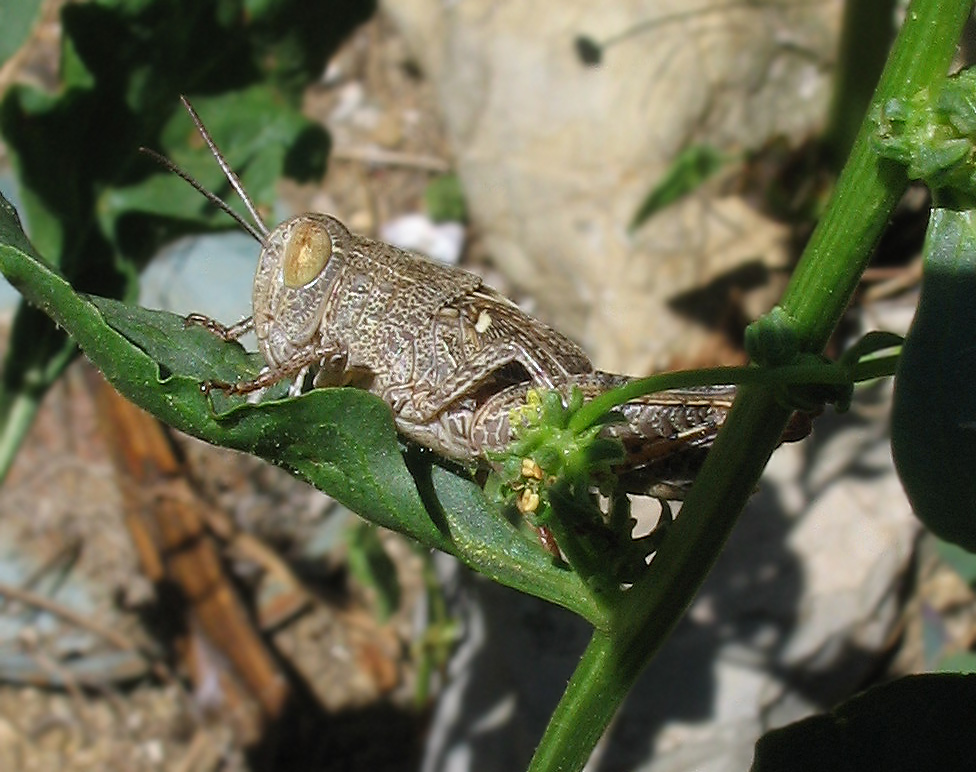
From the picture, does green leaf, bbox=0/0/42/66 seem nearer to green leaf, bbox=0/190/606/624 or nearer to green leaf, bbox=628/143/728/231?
green leaf, bbox=0/190/606/624

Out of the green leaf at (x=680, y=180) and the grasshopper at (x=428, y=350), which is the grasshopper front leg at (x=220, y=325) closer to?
the grasshopper at (x=428, y=350)

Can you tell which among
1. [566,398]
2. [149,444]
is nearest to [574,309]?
[149,444]

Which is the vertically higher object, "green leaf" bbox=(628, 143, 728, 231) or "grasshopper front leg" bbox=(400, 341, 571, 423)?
"green leaf" bbox=(628, 143, 728, 231)

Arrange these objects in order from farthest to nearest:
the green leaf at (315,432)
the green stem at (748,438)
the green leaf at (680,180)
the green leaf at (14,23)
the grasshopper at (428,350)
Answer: the green leaf at (680,180) < the green leaf at (14,23) < the grasshopper at (428,350) < the green leaf at (315,432) < the green stem at (748,438)

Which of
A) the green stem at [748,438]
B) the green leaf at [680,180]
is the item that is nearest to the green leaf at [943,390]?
the green stem at [748,438]

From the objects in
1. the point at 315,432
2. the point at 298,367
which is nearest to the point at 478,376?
the point at 298,367

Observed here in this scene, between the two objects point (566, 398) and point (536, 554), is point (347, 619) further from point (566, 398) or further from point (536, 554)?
point (536, 554)

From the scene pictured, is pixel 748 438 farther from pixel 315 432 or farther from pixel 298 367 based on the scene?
pixel 298 367

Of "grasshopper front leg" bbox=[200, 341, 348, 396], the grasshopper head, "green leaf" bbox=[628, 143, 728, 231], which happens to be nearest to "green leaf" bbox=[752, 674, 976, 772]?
"grasshopper front leg" bbox=[200, 341, 348, 396]
